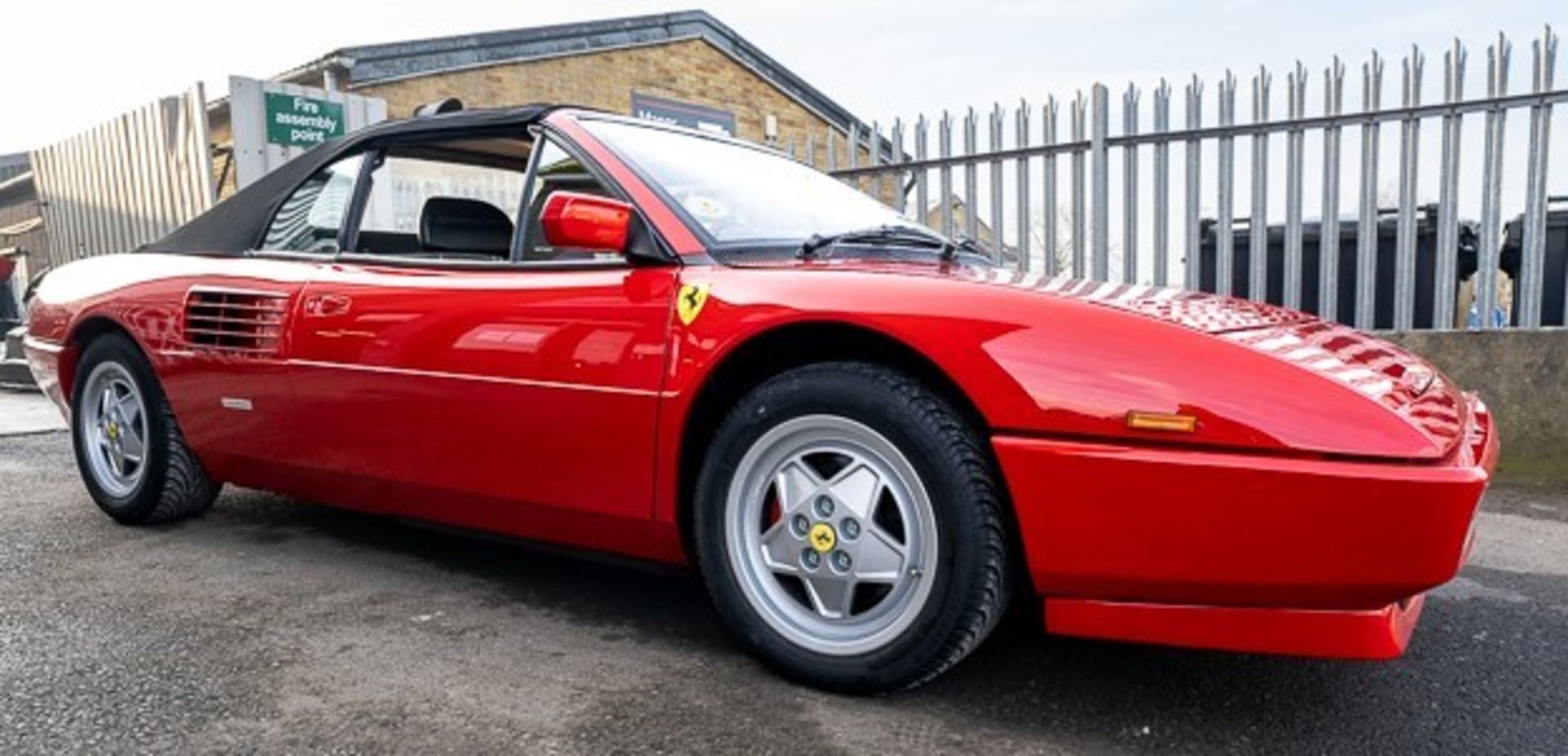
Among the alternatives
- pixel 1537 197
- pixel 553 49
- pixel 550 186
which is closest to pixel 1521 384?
pixel 1537 197

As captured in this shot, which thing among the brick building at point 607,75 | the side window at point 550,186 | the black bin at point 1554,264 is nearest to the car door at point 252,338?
the side window at point 550,186

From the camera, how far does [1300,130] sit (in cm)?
497

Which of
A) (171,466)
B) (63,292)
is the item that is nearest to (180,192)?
(63,292)

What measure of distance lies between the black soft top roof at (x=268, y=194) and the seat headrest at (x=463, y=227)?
0.23m

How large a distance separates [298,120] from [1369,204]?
7484mm

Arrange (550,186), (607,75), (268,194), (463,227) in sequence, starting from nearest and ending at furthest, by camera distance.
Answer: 1. (550,186)
2. (463,227)
3. (268,194)
4. (607,75)

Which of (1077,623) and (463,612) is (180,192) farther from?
(1077,623)

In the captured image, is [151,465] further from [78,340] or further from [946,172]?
[946,172]

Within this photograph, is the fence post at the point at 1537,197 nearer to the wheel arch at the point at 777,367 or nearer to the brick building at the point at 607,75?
the wheel arch at the point at 777,367

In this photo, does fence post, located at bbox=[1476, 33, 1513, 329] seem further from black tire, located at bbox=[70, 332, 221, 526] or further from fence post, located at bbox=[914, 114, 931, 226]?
black tire, located at bbox=[70, 332, 221, 526]

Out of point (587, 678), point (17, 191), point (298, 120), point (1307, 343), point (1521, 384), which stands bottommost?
point (587, 678)

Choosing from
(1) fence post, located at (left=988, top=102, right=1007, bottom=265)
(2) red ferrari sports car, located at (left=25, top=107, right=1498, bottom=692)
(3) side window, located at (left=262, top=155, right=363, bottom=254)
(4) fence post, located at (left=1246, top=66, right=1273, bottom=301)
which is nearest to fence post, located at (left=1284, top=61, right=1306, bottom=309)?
(4) fence post, located at (left=1246, top=66, right=1273, bottom=301)

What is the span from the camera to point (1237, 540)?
1750mm

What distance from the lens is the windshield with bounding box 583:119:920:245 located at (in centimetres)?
254
